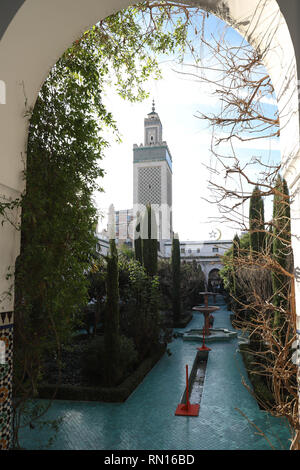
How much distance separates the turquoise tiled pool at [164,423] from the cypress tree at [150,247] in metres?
4.11

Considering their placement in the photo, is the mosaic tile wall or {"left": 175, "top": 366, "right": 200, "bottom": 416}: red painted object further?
{"left": 175, "top": 366, "right": 200, "bottom": 416}: red painted object

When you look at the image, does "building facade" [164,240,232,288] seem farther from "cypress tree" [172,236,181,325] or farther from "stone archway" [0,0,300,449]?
"stone archway" [0,0,300,449]

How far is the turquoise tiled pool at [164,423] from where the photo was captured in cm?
407

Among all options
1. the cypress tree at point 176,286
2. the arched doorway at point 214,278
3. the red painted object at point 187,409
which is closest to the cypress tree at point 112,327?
the red painted object at point 187,409

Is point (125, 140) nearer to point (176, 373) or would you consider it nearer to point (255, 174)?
point (255, 174)

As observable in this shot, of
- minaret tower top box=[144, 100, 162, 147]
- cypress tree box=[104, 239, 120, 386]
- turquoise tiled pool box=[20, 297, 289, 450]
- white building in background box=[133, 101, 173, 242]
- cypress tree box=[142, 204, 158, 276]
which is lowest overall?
turquoise tiled pool box=[20, 297, 289, 450]

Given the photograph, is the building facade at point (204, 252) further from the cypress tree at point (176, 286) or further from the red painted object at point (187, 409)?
the red painted object at point (187, 409)

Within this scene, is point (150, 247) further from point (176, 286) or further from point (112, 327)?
point (112, 327)

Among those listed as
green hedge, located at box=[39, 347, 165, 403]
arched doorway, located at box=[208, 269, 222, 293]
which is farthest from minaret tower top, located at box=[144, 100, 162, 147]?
green hedge, located at box=[39, 347, 165, 403]

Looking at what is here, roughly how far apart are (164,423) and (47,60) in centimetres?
429

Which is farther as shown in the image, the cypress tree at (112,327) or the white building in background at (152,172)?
the white building in background at (152,172)

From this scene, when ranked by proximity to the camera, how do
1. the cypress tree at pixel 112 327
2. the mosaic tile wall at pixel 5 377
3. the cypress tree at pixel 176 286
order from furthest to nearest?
1. the cypress tree at pixel 176 286
2. the cypress tree at pixel 112 327
3. the mosaic tile wall at pixel 5 377

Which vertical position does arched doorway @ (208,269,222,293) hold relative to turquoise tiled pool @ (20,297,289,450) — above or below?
above

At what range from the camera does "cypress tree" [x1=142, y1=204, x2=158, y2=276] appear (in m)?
10.6
